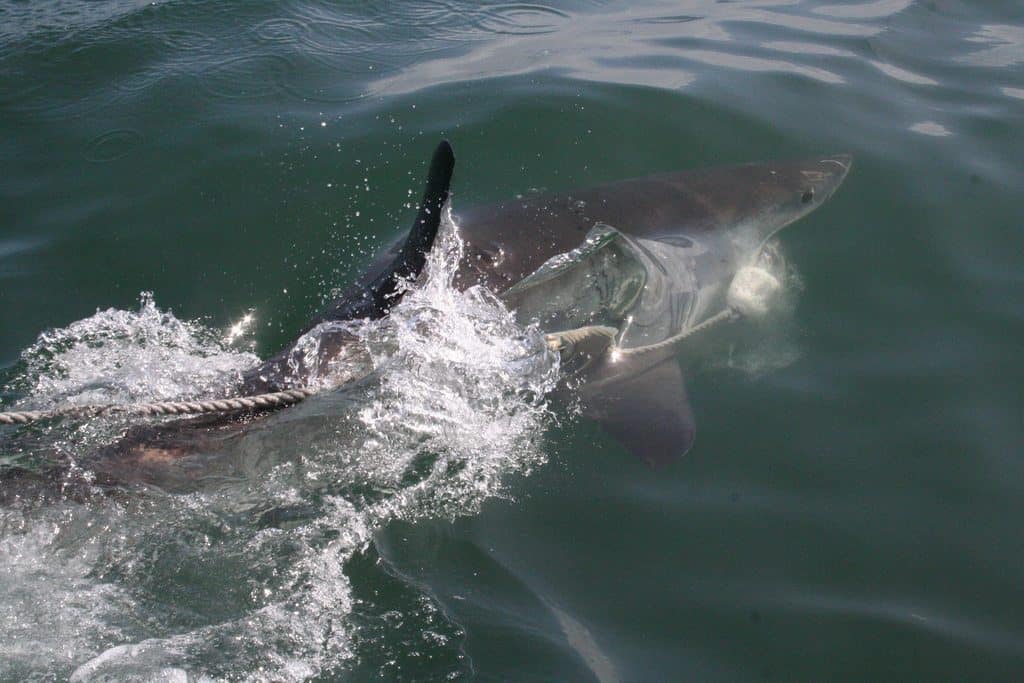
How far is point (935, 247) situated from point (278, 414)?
3.52 meters

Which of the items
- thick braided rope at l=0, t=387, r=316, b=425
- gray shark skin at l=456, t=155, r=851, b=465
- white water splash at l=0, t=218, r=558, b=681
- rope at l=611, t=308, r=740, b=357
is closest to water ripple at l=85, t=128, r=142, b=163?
white water splash at l=0, t=218, r=558, b=681

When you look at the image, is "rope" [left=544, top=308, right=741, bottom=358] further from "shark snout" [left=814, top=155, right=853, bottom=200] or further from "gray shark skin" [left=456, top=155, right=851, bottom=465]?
"shark snout" [left=814, top=155, right=853, bottom=200]

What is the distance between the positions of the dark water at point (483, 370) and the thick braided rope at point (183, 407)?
0.12 meters

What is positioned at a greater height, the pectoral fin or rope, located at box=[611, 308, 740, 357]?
rope, located at box=[611, 308, 740, 357]

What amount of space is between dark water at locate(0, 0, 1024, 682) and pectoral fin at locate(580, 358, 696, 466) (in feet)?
0.26

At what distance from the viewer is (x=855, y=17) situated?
7719 millimetres

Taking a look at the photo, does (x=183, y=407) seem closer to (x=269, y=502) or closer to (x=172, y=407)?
(x=172, y=407)

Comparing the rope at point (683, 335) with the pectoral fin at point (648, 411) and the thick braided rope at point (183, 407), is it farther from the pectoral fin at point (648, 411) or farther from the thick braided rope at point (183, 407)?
the thick braided rope at point (183, 407)

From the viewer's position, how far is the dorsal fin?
2997mm

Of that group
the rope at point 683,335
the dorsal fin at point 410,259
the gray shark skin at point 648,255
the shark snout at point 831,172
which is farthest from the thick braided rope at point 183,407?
the shark snout at point 831,172

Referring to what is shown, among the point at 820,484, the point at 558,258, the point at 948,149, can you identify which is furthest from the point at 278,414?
the point at 948,149

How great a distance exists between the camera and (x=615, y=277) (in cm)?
404

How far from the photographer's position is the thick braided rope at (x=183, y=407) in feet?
9.35

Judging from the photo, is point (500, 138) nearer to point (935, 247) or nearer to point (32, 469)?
point (935, 247)
